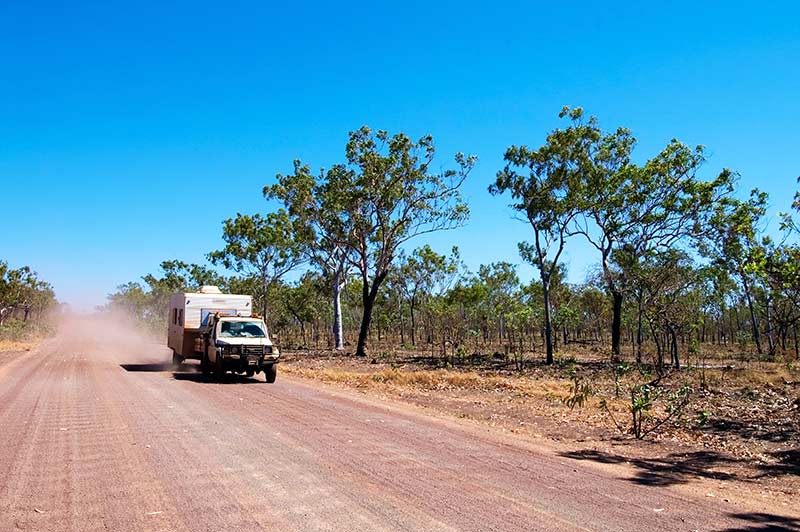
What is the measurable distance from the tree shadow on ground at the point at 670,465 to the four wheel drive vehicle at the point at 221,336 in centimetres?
1161

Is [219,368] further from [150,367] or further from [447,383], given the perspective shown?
[150,367]

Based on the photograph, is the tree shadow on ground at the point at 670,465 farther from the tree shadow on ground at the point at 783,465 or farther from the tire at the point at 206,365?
the tire at the point at 206,365

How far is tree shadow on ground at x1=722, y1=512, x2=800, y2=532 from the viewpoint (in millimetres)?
5582

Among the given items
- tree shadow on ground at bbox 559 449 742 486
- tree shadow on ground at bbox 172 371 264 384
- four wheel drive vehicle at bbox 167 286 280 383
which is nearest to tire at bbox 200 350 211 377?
four wheel drive vehicle at bbox 167 286 280 383

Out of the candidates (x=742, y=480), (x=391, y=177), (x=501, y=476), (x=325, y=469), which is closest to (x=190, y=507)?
(x=325, y=469)

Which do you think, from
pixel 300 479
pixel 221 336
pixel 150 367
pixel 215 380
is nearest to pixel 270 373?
pixel 215 380

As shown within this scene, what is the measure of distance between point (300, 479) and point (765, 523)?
A: 16.0ft

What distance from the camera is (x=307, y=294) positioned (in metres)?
50.1

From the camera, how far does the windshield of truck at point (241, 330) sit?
62.8 feet

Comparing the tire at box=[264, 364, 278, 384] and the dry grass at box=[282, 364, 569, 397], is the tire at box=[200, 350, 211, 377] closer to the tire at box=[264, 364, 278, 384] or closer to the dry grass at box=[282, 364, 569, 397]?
the tire at box=[264, 364, 278, 384]

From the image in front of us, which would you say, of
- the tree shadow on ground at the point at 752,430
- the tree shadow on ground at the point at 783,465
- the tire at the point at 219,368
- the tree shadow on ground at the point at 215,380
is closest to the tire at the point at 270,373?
the tree shadow on ground at the point at 215,380

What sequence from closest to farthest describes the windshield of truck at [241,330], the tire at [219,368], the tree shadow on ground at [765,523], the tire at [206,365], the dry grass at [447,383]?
the tree shadow on ground at [765,523], the dry grass at [447,383], the tire at [219,368], the windshield of truck at [241,330], the tire at [206,365]

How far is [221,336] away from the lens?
18891mm

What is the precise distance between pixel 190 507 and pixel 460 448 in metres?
4.41
